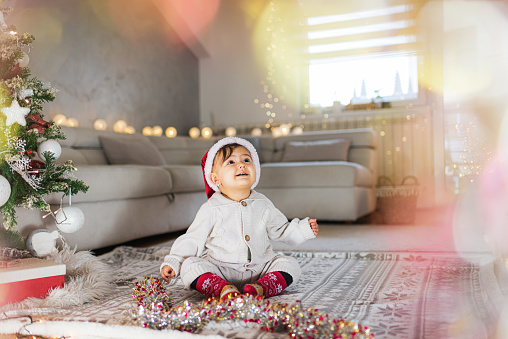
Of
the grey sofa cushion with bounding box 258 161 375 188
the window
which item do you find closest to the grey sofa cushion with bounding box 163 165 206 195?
the grey sofa cushion with bounding box 258 161 375 188

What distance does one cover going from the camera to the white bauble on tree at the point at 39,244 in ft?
4.60

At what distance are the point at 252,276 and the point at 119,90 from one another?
3.44 metres

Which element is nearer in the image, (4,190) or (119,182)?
(4,190)

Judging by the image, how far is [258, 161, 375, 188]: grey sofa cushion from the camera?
10.0 feet

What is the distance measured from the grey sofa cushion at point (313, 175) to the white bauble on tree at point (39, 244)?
6.53 ft

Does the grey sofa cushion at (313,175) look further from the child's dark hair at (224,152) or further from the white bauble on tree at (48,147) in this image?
the white bauble on tree at (48,147)

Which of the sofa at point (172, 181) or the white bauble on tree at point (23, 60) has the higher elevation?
the white bauble on tree at point (23, 60)

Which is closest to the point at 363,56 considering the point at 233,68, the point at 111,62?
the point at 233,68

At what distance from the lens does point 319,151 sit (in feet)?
11.9

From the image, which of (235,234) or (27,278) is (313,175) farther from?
(27,278)

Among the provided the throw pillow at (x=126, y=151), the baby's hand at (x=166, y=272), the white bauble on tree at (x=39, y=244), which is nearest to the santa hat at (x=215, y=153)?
the baby's hand at (x=166, y=272)

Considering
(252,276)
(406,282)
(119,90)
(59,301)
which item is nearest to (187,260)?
(252,276)

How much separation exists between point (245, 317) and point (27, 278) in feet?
2.12

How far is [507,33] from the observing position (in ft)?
12.9
